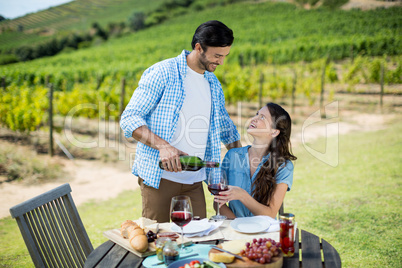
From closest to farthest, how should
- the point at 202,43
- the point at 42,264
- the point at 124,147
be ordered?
1. the point at 42,264
2. the point at 202,43
3. the point at 124,147

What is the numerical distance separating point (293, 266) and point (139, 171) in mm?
1083

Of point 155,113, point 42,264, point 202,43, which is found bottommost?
point 42,264

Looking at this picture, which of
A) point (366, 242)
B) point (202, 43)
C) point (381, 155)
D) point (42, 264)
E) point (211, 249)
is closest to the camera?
point (211, 249)

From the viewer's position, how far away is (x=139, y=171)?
7.27 feet

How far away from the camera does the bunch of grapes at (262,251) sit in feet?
4.61

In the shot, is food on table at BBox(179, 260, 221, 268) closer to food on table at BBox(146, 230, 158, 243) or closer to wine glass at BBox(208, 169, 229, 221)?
food on table at BBox(146, 230, 158, 243)

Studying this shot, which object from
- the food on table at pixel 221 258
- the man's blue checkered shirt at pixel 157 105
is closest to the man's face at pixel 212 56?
the man's blue checkered shirt at pixel 157 105

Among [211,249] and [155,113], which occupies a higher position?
[155,113]

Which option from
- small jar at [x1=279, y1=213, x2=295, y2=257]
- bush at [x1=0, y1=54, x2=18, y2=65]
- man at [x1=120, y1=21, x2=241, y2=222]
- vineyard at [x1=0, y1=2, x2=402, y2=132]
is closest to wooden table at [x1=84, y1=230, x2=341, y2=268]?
small jar at [x1=279, y1=213, x2=295, y2=257]

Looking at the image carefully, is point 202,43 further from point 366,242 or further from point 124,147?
point 124,147

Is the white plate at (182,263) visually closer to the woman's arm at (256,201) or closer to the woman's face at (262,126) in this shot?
the woman's arm at (256,201)

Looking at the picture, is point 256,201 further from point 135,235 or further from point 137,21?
point 137,21

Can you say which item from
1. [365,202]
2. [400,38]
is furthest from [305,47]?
[365,202]

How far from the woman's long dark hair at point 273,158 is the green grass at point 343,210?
1.68m
